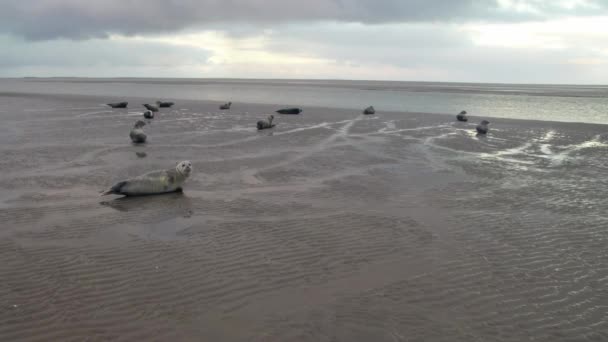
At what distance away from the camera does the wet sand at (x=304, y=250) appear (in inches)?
192

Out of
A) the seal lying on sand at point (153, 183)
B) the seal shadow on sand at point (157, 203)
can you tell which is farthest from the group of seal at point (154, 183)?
the seal shadow on sand at point (157, 203)

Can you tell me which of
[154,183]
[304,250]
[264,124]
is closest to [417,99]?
[264,124]

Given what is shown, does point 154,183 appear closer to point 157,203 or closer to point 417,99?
point 157,203

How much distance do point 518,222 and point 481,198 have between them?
5.93 ft

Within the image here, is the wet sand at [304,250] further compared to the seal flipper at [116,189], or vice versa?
the seal flipper at [116,189]

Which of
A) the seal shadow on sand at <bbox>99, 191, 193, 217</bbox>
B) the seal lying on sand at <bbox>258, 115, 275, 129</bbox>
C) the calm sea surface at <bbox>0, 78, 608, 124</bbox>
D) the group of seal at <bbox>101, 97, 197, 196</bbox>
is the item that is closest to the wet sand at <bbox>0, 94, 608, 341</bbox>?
the seal shadow on sand at <bbox>99, 191, 193, 217</bbox>

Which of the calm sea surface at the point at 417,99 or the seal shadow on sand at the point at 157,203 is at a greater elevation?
the calm sea surface at the point at 417,99

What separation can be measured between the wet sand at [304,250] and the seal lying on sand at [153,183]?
323mm

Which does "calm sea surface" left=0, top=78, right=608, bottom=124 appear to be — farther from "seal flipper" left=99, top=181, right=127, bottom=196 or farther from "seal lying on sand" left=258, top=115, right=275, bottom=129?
"seal flipper" left=99, top=181, right=127, bottom=196

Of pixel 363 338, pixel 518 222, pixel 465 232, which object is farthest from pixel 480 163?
pixel 363 338

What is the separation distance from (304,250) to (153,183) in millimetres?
4583

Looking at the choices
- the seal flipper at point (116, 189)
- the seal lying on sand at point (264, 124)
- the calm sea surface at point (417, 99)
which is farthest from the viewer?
the calm sea surface at point (417, 99)

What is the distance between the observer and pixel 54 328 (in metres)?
4.65

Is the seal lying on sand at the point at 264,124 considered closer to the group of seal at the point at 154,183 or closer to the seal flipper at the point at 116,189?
the group of seal at the point at 154,183
